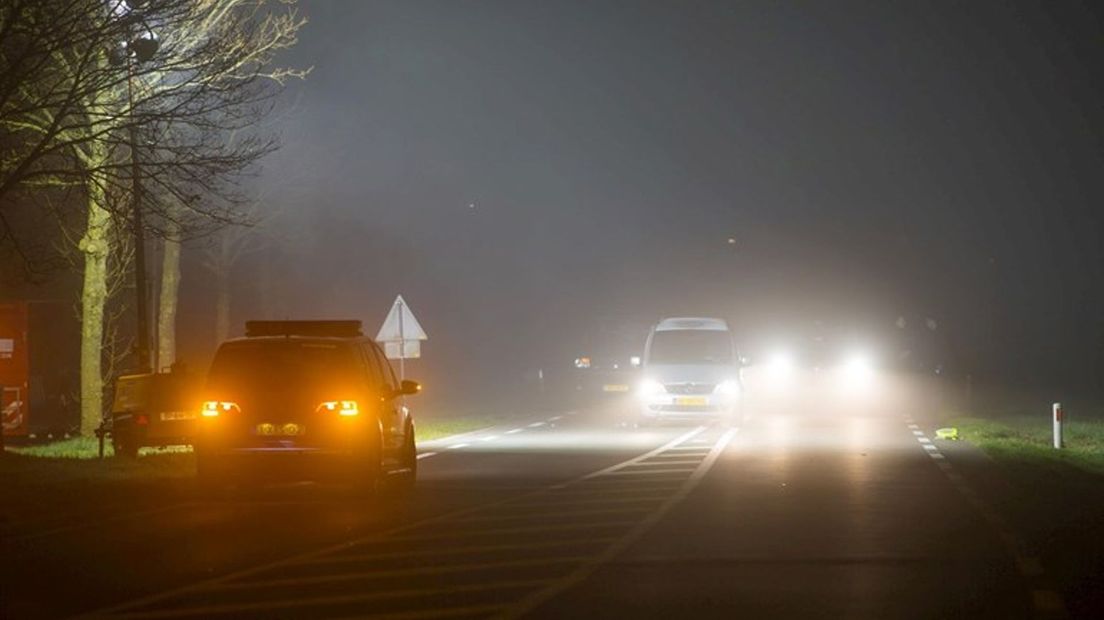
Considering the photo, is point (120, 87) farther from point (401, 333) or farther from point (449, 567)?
point (449, 567)

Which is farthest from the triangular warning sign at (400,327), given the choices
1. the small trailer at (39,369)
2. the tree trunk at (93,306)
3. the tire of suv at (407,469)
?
the tire of suv at (407,469)

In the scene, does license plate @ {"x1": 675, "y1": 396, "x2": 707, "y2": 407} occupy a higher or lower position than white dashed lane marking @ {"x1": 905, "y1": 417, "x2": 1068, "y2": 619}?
higher

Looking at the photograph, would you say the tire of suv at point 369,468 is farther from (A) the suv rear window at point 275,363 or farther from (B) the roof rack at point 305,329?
(B) the roof rack at point 305,329

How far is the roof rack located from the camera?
21219mm

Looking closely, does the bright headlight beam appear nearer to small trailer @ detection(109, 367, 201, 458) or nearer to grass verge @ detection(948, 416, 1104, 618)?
grass verge @ detection(948, 416, 1104, 618)

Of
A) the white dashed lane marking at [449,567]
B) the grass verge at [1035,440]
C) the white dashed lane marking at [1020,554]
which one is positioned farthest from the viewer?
the grass verge at [1035,440]

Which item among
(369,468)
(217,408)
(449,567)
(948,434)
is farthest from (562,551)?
(948,434)

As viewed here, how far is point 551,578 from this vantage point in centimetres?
1318

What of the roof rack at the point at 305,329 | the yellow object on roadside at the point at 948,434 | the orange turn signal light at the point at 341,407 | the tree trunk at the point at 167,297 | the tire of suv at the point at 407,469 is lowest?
the tire of suv at the point at 407,469

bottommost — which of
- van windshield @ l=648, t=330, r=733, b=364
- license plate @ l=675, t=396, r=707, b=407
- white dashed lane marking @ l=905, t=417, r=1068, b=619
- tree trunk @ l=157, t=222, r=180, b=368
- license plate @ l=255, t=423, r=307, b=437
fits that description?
white dashed lane marking @ l=905, t=417, r=1068, b=619

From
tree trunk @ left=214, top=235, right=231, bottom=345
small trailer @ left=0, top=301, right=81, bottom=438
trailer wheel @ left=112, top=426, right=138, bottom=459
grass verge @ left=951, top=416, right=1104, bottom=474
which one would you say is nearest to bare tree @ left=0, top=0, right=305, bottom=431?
trailer wheel @ left=112, top=426, right=138, bottom=459

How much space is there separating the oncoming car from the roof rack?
215 mm

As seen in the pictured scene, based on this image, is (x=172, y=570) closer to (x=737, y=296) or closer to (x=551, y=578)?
(x=551, y=578)

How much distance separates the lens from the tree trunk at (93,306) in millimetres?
32844
